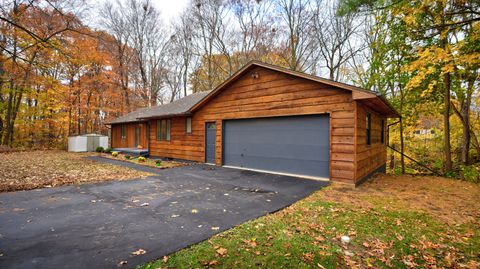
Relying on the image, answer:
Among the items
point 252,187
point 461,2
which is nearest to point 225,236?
point 252,187

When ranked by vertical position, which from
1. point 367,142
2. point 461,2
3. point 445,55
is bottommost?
point 367,142

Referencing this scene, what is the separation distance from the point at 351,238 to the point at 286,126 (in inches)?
205

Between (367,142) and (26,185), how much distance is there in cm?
1066

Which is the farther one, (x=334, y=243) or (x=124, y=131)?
(x=124, y=131)

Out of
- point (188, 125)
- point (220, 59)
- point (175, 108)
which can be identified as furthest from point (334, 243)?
point (220, 59)

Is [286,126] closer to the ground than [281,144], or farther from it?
farther from it

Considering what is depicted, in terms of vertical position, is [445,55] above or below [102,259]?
above

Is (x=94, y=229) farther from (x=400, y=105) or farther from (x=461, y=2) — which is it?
(x=400, y=105)

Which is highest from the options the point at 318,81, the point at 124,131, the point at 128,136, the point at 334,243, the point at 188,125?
the point at 318,81

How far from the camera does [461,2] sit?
19.2 ft

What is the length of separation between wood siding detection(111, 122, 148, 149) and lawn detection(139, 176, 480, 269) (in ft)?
43.3

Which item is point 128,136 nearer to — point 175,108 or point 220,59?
point 175,108

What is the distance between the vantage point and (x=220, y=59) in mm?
20125

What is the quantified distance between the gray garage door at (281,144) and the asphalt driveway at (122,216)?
89 centimetres
